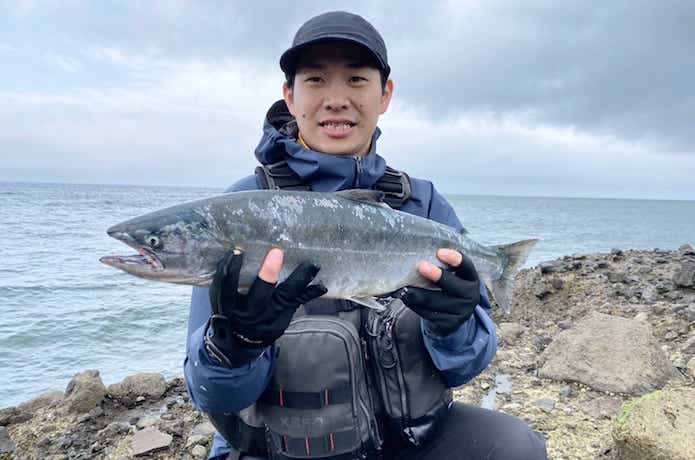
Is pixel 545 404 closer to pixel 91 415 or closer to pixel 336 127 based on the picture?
pixel 336 127

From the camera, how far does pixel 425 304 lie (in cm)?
302

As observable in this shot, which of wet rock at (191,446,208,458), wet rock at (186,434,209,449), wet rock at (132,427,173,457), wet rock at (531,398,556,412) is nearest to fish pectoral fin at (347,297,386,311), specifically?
wet rock at (191,446,208,458)

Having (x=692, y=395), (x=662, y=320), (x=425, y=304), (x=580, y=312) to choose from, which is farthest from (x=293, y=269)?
(x=580, y=312)

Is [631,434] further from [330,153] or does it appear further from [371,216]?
[330,153]

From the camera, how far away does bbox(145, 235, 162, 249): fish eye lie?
2.66 m

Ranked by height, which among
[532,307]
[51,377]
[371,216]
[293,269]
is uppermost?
[371,216]

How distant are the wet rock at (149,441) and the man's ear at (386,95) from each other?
168 inches

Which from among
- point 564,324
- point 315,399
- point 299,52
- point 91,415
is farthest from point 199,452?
point 564,324

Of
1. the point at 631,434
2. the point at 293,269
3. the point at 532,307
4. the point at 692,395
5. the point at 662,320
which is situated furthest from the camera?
the point at 532,307

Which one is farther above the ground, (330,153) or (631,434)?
(330,153)

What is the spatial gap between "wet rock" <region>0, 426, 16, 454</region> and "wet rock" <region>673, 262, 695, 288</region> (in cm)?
1055

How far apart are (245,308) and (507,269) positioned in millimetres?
2140

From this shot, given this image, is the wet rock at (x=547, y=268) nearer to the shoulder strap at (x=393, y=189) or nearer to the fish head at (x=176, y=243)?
the shoulder strap at (x=393, y=189)

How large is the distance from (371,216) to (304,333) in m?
0.82
